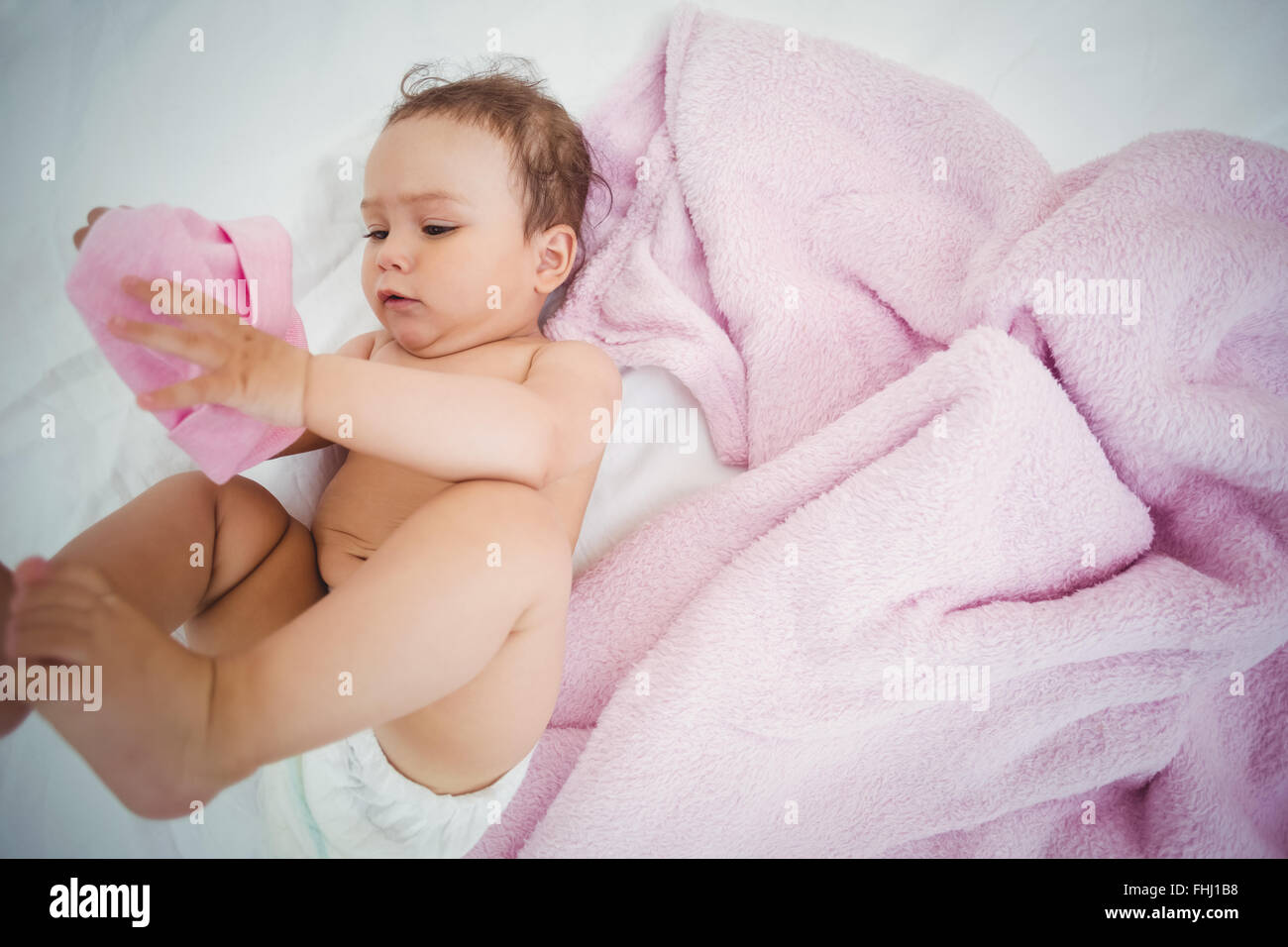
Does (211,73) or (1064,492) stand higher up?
(211,73)

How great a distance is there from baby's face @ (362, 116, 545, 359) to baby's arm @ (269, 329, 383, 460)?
66mm

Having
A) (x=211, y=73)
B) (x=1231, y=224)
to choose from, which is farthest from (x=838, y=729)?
(x=211, y=73)

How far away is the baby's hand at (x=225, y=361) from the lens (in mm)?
492

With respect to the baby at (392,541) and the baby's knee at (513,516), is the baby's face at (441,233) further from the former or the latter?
the baby's knee at (513,516)

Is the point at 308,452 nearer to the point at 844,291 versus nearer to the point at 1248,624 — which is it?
the point at 844,291

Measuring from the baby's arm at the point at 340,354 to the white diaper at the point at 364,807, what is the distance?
0.31 m

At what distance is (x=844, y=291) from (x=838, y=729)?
18.5 inches

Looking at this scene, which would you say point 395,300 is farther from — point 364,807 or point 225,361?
point 364,807


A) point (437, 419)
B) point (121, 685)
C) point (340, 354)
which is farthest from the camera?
point (340, 354)

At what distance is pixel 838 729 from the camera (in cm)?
70

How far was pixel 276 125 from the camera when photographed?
2.89 ft

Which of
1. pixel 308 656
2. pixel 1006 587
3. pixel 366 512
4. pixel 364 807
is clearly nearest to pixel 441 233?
pixel 366 512

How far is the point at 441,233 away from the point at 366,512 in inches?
11.1

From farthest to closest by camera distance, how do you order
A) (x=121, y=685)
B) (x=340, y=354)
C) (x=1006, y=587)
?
(x=340, y=354) → (x=1006, y=587) → (x=121, y=685)
